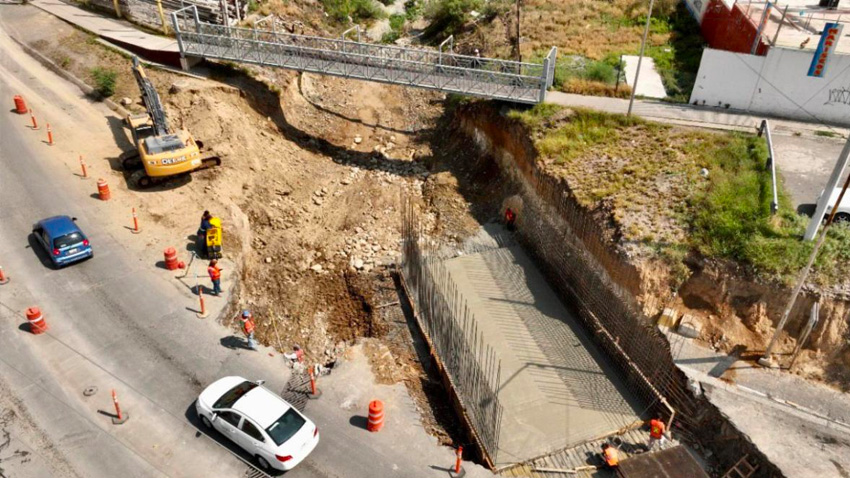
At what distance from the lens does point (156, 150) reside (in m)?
23.5

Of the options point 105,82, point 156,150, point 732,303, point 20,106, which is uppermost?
point 105,82

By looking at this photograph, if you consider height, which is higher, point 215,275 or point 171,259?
point 215,275

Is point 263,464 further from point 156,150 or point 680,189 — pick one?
point 680,189

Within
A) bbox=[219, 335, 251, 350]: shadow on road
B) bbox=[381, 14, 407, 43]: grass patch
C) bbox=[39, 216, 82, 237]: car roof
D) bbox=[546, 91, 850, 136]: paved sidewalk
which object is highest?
bbox=[381, 14, 407, 43]: grass patch

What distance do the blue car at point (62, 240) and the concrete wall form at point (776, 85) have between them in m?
26.1

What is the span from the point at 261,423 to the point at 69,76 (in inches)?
954

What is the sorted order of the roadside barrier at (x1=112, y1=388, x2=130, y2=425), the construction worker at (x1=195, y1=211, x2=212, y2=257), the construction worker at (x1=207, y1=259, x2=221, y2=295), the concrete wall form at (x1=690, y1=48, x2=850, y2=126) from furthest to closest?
1. the concrete wall form at (x1=690, y1=48, x2=850, y2=126)
2. the construction worker at (x1=195, y1=211, x2=212, y2=257)
3. the construction worker at (x1=207, y1=259, x2=221, y2=295)
4. the roadside barrier at (x1=112, y1=388, x2=130, y2=425)

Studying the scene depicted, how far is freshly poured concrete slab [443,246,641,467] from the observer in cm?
1722

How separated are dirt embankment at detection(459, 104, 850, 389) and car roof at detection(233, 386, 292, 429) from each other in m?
11.7

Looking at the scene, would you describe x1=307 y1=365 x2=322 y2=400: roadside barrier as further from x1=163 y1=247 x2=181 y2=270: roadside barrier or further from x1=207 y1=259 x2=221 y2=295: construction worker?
x1=163 y1=247 x2=181 y2=270: roadside barrier

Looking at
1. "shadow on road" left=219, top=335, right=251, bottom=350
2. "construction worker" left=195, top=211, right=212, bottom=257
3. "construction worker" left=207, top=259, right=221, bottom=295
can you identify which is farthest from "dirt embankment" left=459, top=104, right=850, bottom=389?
"construction worker" left=195, top=211, right=212, bottom=257

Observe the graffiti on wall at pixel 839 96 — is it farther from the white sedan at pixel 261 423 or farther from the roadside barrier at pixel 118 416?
the roadside barrier at pixel 118 416

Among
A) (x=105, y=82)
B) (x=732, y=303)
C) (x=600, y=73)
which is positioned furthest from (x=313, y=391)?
(x=600, y=73)

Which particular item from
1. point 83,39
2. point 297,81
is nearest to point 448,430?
point 297,81
